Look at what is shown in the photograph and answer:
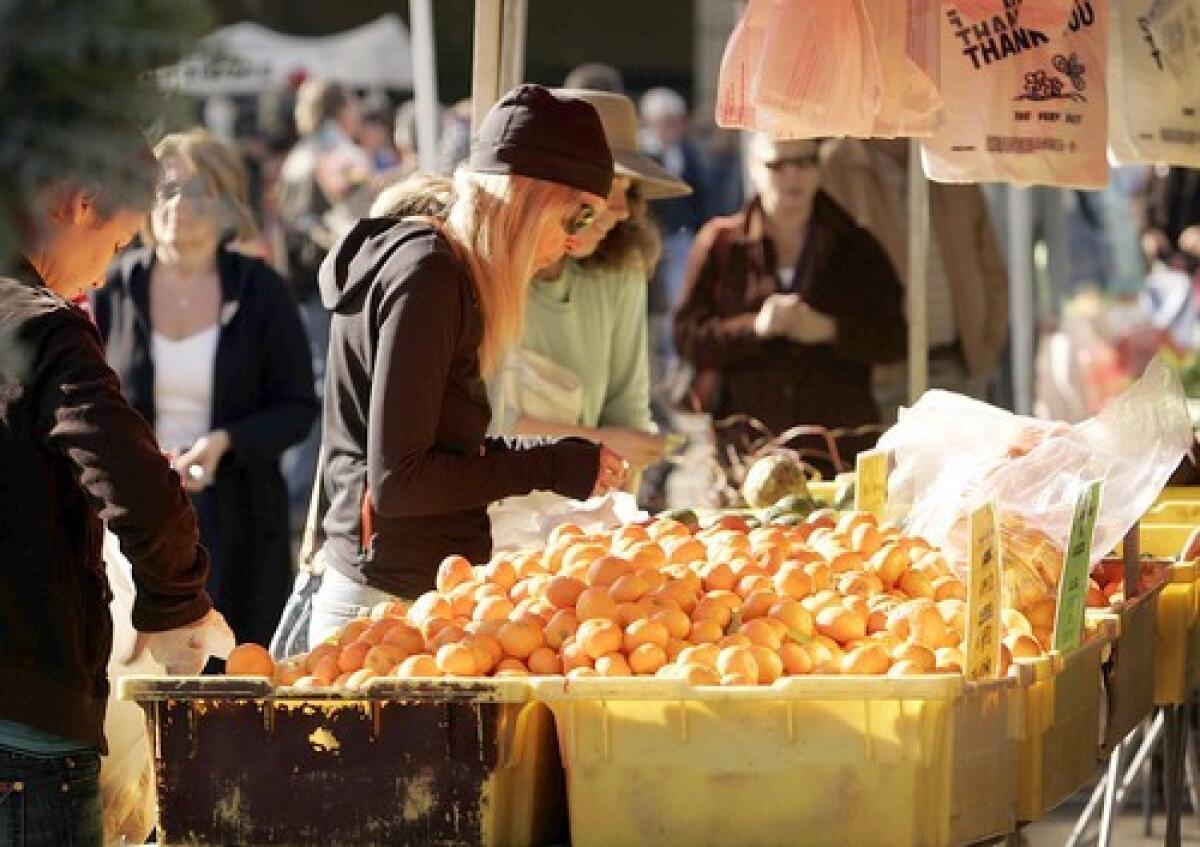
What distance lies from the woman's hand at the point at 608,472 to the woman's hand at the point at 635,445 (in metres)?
1.22

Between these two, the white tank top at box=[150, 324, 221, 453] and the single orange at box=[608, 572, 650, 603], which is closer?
the single orange at box=[608, 572, 650, 603]

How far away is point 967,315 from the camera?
8195 millimetres

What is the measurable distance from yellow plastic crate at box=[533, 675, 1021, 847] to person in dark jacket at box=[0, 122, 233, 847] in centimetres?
54

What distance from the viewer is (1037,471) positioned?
3879 millimetres

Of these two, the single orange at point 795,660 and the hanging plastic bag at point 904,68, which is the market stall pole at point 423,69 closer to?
the hanging plastic bag at point 904,68

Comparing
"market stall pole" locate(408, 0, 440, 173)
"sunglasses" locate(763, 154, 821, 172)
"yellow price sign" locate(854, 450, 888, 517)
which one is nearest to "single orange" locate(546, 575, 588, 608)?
"yellow price sign" locate(854, 450, 888, 517)

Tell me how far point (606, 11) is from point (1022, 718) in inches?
472

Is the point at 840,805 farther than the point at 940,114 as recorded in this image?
No

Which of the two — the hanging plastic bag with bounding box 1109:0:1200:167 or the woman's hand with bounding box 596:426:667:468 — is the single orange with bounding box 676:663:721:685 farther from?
the hanging plastic bag with bounding box 1109:0:1200:167

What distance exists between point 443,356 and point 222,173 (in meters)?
2.77

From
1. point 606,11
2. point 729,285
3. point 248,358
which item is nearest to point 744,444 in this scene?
point 729,285

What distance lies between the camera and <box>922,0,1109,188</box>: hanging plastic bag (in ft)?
15.9

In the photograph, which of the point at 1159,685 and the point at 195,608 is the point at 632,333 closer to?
the point at 1159,685

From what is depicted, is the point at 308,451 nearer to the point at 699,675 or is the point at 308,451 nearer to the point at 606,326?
the point at 606,326
